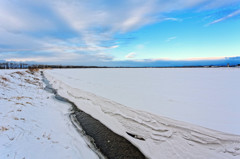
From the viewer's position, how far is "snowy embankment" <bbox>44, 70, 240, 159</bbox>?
308 cm

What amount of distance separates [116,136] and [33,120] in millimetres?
3296

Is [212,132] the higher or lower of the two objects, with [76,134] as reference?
higher

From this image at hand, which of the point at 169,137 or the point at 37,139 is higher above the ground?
the point at 37,139

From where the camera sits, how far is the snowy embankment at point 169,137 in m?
3.08

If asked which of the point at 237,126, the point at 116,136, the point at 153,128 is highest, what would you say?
the point at 237,126

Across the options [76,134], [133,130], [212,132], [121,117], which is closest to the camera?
[212,132]

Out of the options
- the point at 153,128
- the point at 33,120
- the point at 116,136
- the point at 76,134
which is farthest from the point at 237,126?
the point at 33,120

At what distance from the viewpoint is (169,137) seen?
3.73 metres

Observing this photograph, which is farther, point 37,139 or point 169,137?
point 169,137

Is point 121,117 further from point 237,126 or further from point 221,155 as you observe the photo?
point 237,126

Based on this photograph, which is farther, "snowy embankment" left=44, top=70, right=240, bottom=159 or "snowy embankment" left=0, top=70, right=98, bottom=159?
"snowy embankment" left=44, top=70, right=240, bottom=159

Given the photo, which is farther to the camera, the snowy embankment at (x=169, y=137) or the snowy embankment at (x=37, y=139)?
the snowy embankment at (x=169, y=137)

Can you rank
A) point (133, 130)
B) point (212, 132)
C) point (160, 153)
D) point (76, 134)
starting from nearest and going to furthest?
point (160, 153) < point (212, 132) < point (76, 134) < point (133, 130)

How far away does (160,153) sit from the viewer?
3188 millimetres
